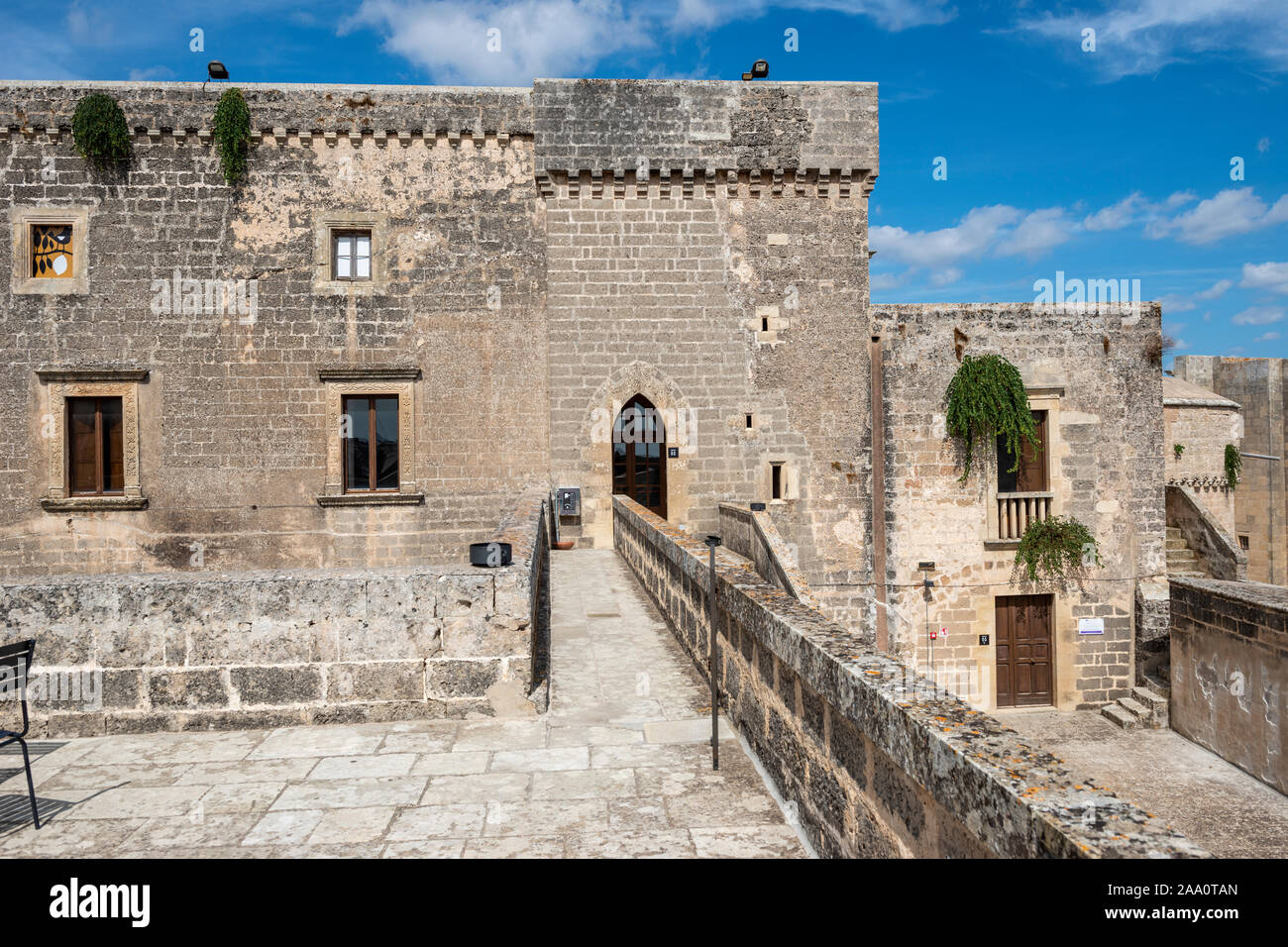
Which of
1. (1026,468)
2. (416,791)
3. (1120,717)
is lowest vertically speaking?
(1120,717)

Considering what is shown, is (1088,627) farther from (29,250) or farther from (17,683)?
(29,250)

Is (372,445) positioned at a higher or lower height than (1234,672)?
higher

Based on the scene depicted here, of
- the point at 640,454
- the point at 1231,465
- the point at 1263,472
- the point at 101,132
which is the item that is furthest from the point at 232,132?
the point at 1263,472

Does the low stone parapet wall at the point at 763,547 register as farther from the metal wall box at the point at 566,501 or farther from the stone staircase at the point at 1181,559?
the stone staircase at the point at 1181,559

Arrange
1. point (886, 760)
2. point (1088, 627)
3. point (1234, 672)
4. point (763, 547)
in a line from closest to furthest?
point (886, 760) < point (763, 547) < point (1234, 672) < point (1088, 627)

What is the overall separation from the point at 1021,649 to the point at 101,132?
18.7m

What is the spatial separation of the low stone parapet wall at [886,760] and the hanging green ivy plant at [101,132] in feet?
45.0

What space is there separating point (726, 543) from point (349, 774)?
1077 centimetres

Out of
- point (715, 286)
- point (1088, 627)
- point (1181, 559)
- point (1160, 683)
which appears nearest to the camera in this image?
point (715, 286)

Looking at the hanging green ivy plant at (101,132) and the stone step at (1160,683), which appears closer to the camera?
the hanging green ivy plant at (101,132)

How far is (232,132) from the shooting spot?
45.7 ft

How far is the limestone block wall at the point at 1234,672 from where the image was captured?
11867mm

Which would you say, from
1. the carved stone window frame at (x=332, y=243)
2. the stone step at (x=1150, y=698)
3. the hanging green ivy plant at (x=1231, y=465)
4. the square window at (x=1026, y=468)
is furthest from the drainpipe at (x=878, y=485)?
the hanging green ivy plant at (x=1231, y=465)

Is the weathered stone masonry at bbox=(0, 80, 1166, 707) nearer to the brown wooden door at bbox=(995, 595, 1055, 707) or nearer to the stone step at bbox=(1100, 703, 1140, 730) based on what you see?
the brown wooden door at bbox=(995, 595, 1055, 707)
